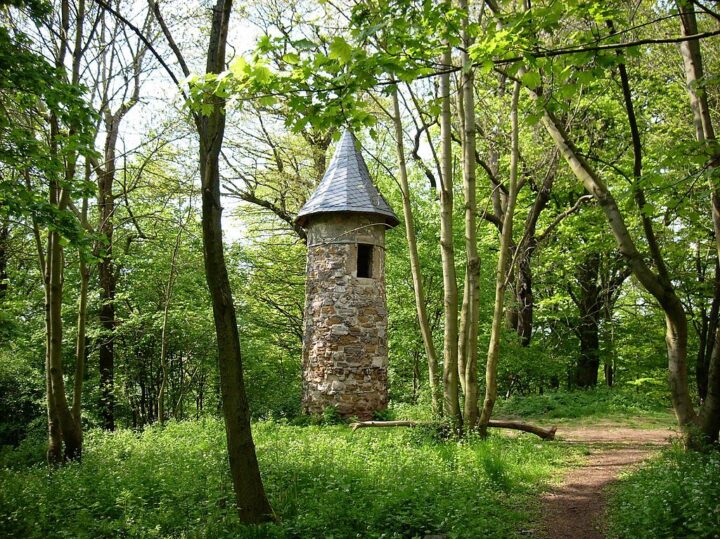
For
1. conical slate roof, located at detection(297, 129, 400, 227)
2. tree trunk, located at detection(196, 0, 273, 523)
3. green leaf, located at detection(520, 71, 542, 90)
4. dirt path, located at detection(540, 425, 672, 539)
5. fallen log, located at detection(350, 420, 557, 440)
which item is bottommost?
dirt path, located at detection(540, 425, 672, 539)

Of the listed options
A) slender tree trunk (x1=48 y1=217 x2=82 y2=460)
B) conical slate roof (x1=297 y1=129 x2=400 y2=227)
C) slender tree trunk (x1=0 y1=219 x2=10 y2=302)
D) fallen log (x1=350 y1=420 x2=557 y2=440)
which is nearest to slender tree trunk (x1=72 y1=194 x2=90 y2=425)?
slender tree trunk (x1=48 y1=217 x2=82 y2=460)

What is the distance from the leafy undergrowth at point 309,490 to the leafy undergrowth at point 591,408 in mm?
4217

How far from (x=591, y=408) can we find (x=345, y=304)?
21.0ft

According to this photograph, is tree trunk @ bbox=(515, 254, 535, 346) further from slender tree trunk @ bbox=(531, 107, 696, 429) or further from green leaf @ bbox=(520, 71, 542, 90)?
green leaf @ bbox=(520, 71, 542, 90)

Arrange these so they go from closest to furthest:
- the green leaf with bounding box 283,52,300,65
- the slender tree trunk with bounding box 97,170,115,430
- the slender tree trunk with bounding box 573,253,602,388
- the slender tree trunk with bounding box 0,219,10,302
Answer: the green leaf with bounding box 283,52,300,65 < the slender tree trunk with bounding box 0,219,10,302 < the slender tree trunk with bounding box 97,170,115,430 < the slender tree trunk with bounding box 573,253,602,388

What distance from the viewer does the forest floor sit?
17.0 feet

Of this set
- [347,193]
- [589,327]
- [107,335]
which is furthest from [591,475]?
[107,335]

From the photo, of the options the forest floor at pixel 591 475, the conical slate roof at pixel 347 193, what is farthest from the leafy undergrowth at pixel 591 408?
the conical slate roof at pixel 347 193

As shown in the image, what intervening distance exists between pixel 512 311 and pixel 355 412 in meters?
7.13

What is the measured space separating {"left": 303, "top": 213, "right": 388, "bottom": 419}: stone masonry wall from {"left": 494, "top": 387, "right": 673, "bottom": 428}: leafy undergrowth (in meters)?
3.68

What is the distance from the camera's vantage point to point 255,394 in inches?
655

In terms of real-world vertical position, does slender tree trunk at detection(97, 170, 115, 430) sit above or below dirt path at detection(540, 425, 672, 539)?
above

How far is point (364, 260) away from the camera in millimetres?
13305

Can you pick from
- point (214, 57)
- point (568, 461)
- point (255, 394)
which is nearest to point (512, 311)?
point (255, 394)
